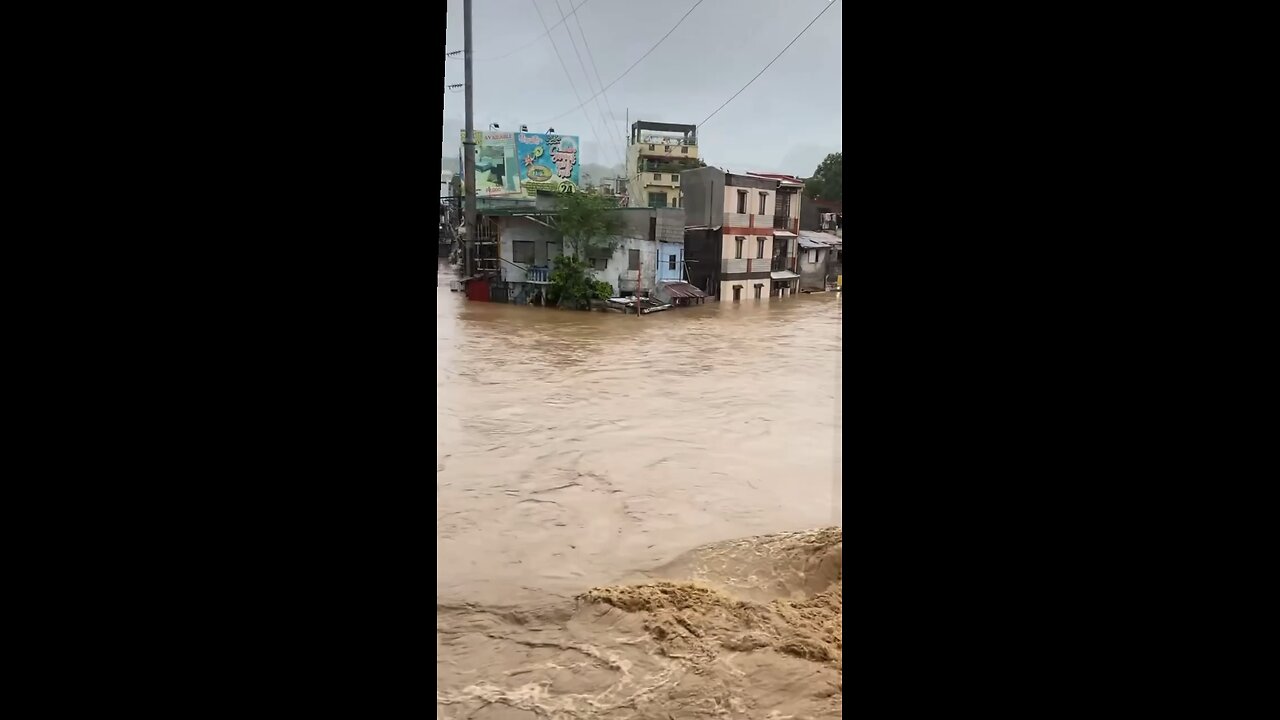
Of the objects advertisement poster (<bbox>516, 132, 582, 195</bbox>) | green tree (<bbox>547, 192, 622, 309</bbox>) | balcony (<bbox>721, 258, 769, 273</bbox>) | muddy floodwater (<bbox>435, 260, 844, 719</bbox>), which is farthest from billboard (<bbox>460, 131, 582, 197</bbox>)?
balcony (<bbox>721, 258, 769, 273</bbox>)

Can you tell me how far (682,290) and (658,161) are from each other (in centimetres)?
201

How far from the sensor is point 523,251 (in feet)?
41.3

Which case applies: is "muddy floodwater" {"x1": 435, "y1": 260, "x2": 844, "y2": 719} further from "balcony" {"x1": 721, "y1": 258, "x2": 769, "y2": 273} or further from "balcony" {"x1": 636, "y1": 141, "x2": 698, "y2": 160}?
"balcony" {"x1": 636, "y1": 141, "x2": 698, "y2": 160}

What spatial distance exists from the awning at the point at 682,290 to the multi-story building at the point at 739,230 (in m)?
0.09

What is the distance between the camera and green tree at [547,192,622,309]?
480 inches

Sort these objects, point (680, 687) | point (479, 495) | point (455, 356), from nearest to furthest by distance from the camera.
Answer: point (680, 687) → point (479, 495) → point (455, 356)

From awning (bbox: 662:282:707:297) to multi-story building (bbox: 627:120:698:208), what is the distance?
3.94 ft

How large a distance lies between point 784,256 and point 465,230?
192 inches

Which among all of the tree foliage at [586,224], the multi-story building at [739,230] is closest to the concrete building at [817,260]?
the multi-story building at [739,230]

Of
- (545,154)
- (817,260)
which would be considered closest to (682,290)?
(817,260)

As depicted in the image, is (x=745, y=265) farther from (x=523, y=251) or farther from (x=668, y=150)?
(x=523, y=251)
